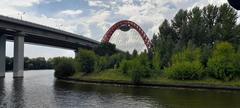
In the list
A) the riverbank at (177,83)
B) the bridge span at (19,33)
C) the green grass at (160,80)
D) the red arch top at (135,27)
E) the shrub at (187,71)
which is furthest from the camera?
the red arch top at (135,27)

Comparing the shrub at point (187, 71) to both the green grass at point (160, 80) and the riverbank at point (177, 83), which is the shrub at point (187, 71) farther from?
the riverbank at point (177, 83)

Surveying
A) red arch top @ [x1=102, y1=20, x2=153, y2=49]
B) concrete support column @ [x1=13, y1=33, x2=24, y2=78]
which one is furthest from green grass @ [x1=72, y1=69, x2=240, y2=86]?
red arch top @ [x1=102, y1=20, x2=153, y2=49]

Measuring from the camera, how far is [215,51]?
205 feet

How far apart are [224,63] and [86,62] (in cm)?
3437

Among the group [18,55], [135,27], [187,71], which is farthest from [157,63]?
[135,27]

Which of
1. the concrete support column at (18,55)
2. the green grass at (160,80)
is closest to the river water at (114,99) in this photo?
the green grass at (160,80)

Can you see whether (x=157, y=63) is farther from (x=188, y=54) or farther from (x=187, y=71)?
(x=187, y=71)

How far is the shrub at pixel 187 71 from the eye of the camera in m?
59.2

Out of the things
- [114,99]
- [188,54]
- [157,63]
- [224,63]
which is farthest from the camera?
[157,63]

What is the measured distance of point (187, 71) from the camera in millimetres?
59969

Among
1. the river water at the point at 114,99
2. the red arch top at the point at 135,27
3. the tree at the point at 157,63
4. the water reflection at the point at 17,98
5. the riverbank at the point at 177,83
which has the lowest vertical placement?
the river water at the point at 114,99

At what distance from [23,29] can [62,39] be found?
19.7 m

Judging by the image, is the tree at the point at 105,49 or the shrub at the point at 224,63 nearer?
the shrub at the point at 224,63

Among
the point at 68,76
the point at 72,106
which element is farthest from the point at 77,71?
the point at 72,106
